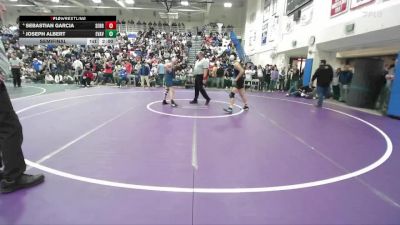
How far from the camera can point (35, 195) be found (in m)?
2.98

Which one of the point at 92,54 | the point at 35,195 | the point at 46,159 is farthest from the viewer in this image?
the point at 92,54

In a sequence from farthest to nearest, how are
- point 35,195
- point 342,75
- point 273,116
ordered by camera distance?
point 342,75, point 273,116, point 35,195

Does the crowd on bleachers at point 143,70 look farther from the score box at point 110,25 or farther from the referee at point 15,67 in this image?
the score box at point 110,25

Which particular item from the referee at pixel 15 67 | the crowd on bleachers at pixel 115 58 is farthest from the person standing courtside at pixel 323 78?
the referee at pixel 15 67

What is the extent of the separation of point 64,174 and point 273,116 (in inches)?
236

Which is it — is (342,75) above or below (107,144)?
above

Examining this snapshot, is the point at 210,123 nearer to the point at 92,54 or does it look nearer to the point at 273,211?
the point at 273,211

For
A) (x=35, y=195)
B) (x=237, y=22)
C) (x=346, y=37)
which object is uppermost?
(x=237, y=22)

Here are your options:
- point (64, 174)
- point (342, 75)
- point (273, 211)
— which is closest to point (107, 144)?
point (64, 174)

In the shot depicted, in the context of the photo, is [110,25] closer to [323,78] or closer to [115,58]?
[323,78]
